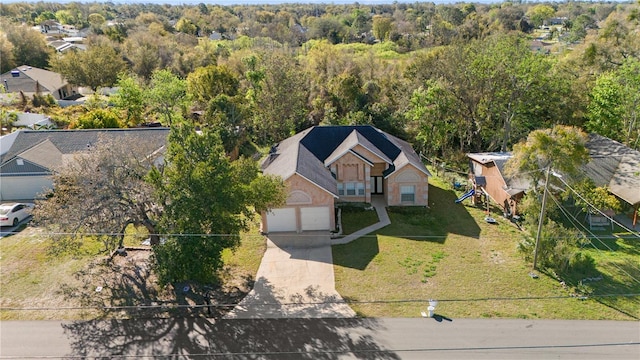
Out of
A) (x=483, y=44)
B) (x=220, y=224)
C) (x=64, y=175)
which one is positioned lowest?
(x=220, y=224)

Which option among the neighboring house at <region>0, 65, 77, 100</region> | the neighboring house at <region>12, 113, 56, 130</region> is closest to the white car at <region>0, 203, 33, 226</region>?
the neighboring house at <region>12, 113, 56, 130</region>

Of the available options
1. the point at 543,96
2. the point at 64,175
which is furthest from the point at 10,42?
the point at 543,96

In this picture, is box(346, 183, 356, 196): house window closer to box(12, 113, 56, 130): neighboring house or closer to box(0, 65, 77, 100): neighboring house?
box(12, 113, 56, 130): neighboring house

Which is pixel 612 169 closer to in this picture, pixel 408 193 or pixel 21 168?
pixel 408 193

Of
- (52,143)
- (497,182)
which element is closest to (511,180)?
(497,182)

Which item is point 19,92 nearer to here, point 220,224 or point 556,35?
point 220,224

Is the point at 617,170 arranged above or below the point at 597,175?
above
